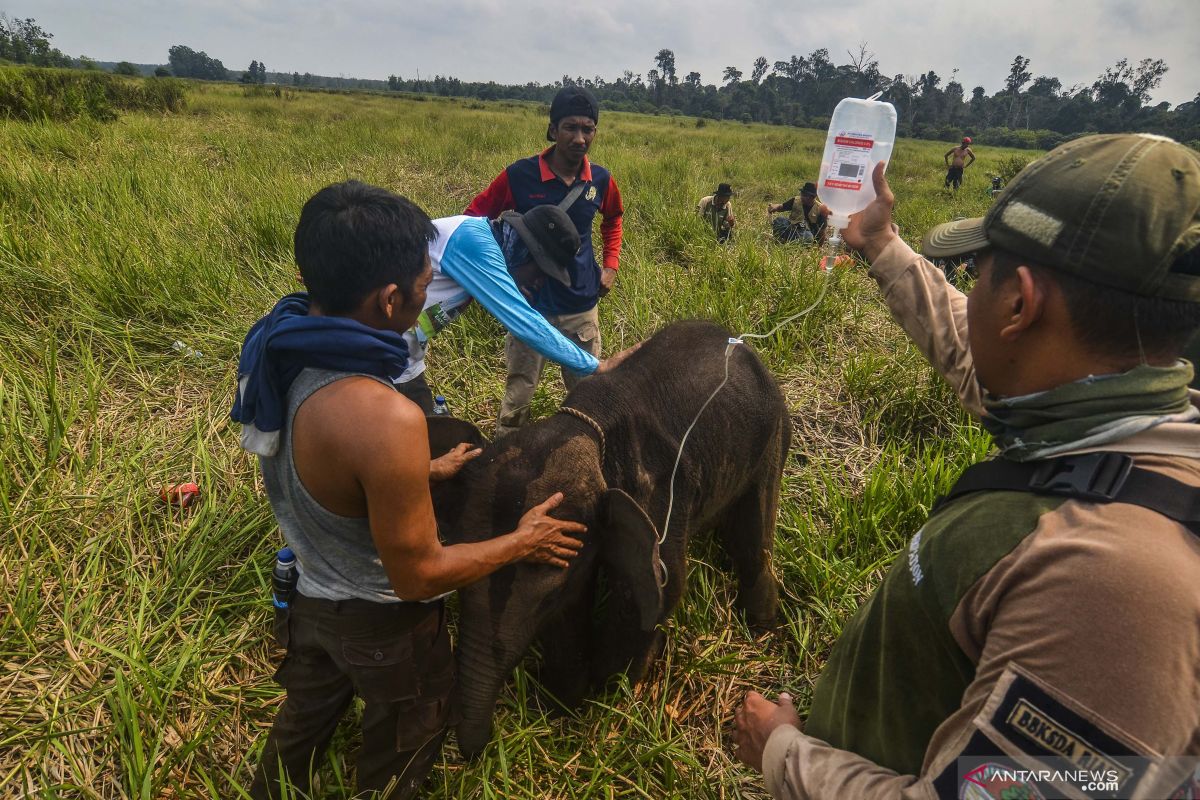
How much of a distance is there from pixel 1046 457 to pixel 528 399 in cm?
325

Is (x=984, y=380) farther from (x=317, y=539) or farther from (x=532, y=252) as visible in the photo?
(x=532, y=252)

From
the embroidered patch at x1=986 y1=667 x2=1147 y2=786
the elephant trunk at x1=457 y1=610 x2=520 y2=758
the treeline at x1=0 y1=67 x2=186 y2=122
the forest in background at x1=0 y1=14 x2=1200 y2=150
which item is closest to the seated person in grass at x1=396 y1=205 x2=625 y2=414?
the elephant trunk at x1=457 y1=610 x2=520 y2=758

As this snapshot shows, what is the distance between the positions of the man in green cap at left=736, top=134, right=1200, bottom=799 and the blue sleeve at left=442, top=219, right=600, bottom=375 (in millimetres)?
1818

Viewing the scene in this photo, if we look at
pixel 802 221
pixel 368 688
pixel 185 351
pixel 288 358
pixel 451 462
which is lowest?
pixel 368 688

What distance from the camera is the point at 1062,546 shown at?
872 millimetres

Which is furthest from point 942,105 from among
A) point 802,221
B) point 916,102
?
point 802,221

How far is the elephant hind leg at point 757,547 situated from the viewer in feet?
10.2

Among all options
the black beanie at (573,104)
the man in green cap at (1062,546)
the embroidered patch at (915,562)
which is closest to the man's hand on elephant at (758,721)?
the man in green cap at (1062,546)

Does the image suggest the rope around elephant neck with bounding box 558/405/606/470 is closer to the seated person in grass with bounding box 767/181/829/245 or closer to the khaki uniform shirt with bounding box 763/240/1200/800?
the khaki uniform shirt with bounding box 763/240/1200/800

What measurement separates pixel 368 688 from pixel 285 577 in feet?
1.47

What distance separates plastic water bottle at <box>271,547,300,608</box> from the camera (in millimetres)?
1916

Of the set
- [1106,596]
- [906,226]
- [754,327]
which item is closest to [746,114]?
[906,226]

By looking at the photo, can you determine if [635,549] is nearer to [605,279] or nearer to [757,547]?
[757,547]

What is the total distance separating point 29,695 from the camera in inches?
91.6
